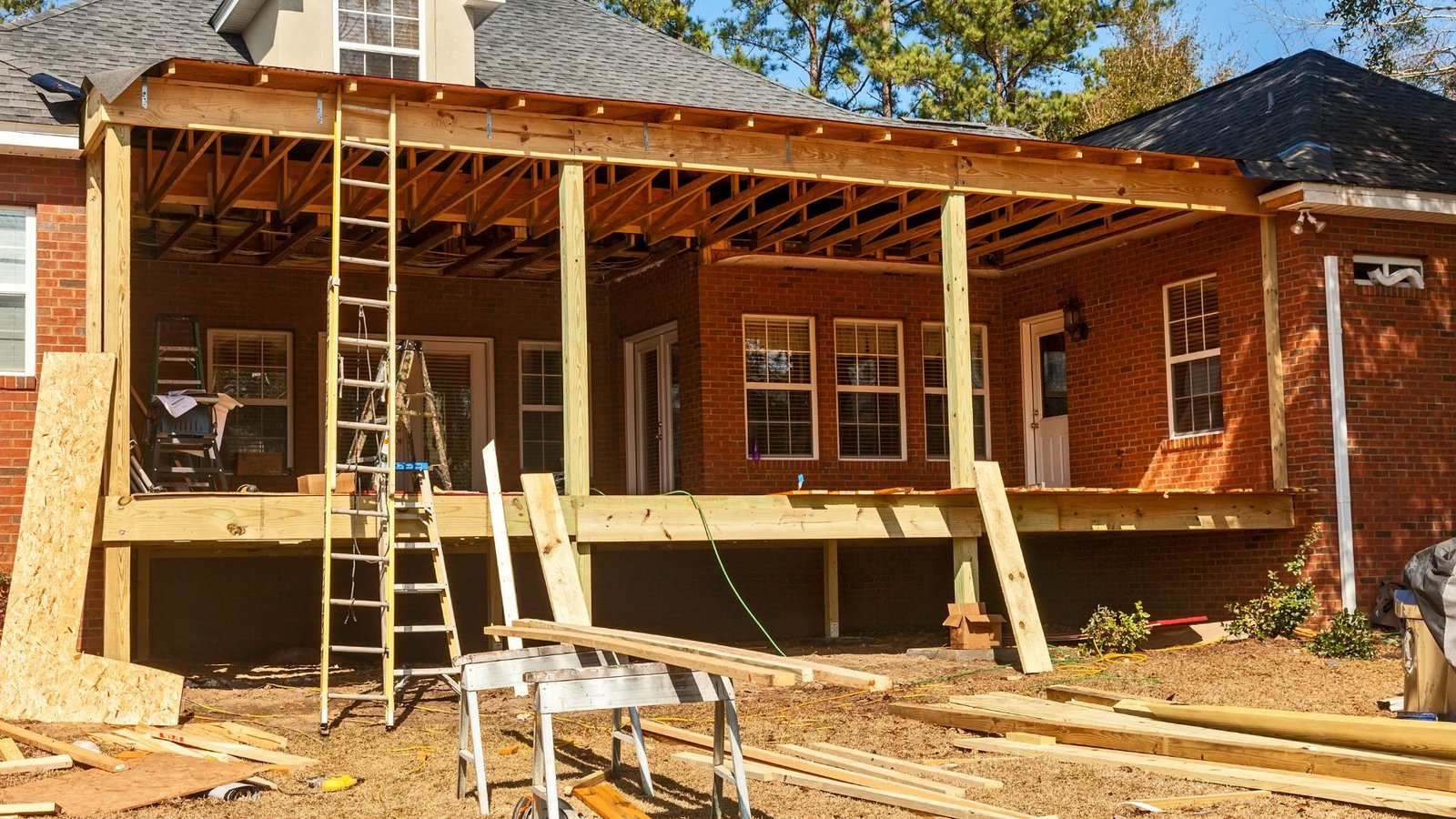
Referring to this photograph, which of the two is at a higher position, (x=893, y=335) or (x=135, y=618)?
(x=893, y=335)

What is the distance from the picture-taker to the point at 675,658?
232 inches

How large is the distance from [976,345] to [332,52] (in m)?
8.33

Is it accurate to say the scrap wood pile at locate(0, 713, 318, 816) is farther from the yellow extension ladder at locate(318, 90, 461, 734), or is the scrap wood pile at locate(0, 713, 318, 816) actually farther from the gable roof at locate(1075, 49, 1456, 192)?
the gable roof at locate(1075, 49, 1456, 192)

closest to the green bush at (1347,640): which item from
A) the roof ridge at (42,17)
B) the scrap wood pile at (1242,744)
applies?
the scrap wood pile at (1242,744)

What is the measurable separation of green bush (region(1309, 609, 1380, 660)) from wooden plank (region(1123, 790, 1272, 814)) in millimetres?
6197

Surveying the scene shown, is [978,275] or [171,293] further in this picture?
[978,275]

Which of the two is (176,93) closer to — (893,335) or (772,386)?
(772,386)

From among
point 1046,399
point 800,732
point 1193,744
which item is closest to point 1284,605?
point 1046,399

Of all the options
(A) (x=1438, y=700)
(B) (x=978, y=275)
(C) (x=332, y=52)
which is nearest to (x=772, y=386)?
(B) (x=978, y=275)

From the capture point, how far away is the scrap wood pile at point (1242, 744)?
22.9ft

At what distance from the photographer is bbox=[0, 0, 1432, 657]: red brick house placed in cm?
1155

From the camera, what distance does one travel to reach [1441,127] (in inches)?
626

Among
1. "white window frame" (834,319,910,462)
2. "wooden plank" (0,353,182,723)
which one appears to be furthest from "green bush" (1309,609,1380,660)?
"wooden plank" (0,353,182,723)

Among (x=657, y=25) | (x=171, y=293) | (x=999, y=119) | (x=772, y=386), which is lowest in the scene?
(x=772, y=386)
